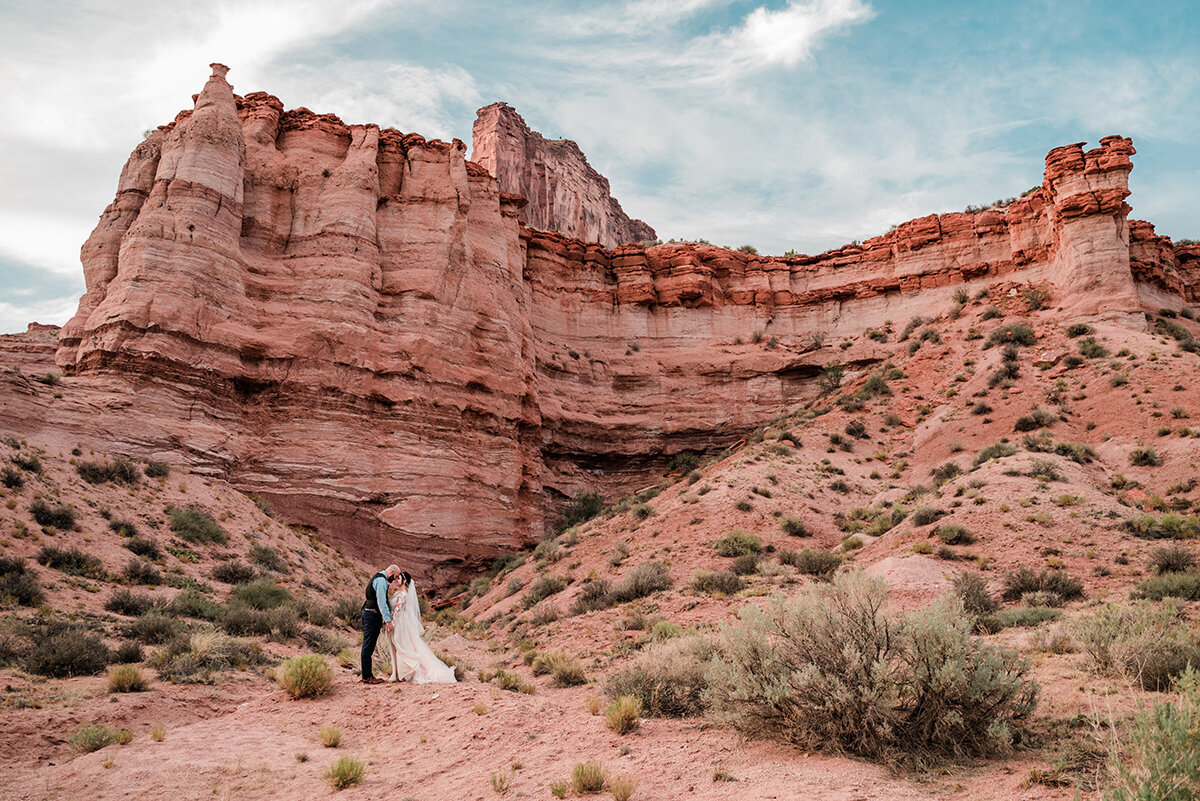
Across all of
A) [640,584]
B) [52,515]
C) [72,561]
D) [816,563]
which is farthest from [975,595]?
[52,515]

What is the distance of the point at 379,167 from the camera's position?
100.0 feet

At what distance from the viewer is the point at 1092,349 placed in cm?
2708

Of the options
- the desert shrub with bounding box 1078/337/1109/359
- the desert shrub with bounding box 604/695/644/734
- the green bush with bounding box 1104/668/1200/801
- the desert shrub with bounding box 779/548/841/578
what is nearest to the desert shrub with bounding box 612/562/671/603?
the desert shrub with bounding box 779/548/841/578

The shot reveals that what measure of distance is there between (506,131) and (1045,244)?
4352cm

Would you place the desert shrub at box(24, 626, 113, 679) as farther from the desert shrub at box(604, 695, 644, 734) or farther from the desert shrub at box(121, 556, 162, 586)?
the desert shrub at box(604, 695, 644, 734)

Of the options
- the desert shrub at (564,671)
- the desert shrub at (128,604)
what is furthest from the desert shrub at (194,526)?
the desert shrub at (564,671)

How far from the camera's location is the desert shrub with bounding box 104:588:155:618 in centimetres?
1279

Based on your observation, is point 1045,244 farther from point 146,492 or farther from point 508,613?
point 146,492

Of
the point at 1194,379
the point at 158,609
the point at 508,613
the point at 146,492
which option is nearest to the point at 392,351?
the point at 146,492

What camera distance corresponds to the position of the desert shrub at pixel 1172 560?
40.3 feet

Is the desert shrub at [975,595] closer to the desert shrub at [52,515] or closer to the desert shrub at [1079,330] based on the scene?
the desert shrub at [52,515]

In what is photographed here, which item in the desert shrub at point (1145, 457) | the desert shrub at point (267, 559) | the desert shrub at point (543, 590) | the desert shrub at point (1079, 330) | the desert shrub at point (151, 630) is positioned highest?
the desert shrub at point (1079, 330)

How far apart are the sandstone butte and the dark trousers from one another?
564 inches

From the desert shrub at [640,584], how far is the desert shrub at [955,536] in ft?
20.4
